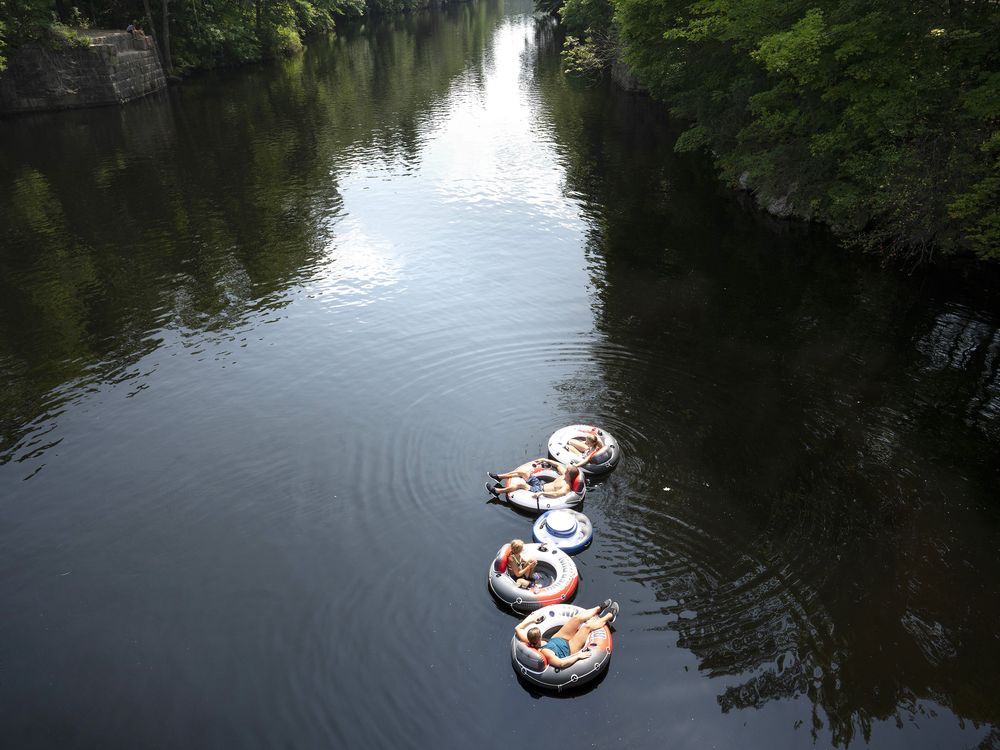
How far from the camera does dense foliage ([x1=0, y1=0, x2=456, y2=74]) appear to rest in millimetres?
44500

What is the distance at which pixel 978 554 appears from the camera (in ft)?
43.1

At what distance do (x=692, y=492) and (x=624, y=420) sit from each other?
2.82 m

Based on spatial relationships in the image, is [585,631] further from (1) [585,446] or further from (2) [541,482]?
(1) [585,446]

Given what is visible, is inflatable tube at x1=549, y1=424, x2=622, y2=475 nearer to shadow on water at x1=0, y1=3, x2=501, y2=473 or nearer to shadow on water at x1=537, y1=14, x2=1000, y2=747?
shadow on water at x1=537, y1=14, x2=1000, y2=747

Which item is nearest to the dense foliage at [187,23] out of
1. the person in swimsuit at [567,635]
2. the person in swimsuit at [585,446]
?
the person in swimsuit at [585,446]

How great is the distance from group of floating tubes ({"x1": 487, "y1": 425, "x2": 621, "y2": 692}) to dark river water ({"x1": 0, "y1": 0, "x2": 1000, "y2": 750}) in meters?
0.36

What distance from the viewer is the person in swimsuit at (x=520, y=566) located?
41.7 feet

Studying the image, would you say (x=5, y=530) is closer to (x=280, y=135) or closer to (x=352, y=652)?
(x=352, y=652)

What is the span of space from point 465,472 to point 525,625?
4664 mm

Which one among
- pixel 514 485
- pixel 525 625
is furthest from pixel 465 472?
pixel 525 625

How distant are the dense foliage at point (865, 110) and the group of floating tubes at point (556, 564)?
13138 millimetres

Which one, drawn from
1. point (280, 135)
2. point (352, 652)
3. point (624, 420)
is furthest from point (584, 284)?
point (280, 135)

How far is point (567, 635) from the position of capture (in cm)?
1162

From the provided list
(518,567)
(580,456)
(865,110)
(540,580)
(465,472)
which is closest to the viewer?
(518,567)
